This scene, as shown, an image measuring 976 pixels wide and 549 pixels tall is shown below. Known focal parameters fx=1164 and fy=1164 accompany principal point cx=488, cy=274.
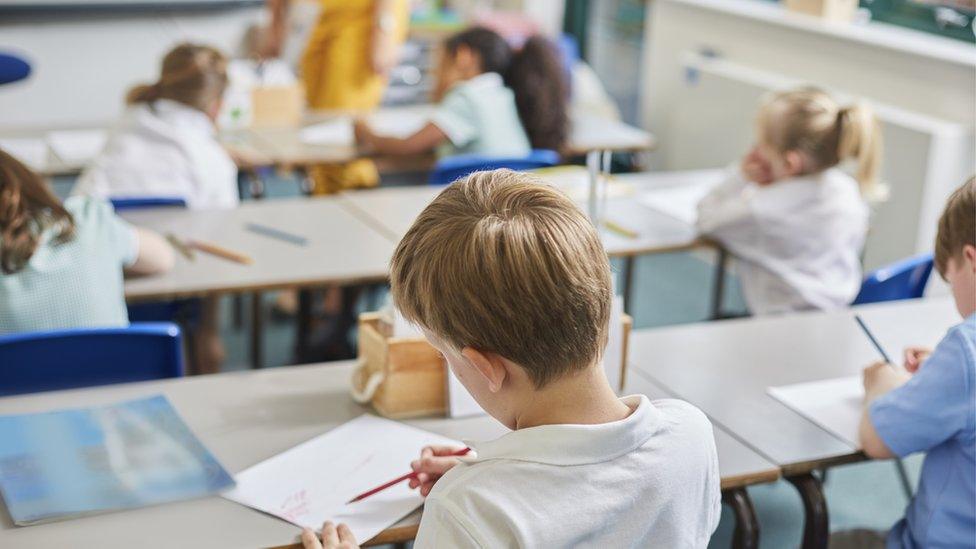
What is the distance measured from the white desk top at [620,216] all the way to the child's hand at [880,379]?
106 cm

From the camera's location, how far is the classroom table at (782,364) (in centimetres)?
188

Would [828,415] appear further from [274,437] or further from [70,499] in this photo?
[70,499]

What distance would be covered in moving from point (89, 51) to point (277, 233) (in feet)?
11.6

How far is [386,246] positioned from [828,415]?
1.35 m

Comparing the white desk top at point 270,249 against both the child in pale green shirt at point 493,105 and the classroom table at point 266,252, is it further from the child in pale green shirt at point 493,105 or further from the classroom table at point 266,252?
the child in pale green shirt at point 493,105

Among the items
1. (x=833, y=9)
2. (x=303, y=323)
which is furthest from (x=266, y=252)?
(x=833, y=9)

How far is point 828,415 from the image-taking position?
2008 millimetres

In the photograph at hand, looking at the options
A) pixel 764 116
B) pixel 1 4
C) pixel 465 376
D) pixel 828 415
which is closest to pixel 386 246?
pixel 764 116

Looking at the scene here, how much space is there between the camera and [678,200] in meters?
3.57

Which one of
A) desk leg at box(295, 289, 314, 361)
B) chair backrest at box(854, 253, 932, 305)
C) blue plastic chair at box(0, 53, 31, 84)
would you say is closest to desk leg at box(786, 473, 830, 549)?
chair backrest at box(854, 253, 932, 305)

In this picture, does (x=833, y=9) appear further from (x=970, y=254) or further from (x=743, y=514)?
(x=743, y=514)

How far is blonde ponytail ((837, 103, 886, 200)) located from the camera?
297 cm

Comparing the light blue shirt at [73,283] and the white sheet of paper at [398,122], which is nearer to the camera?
the light blue shirt at [73,283]

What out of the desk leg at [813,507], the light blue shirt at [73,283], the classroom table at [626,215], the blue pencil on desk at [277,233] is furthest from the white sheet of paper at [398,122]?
the desk leg at [813,507]
